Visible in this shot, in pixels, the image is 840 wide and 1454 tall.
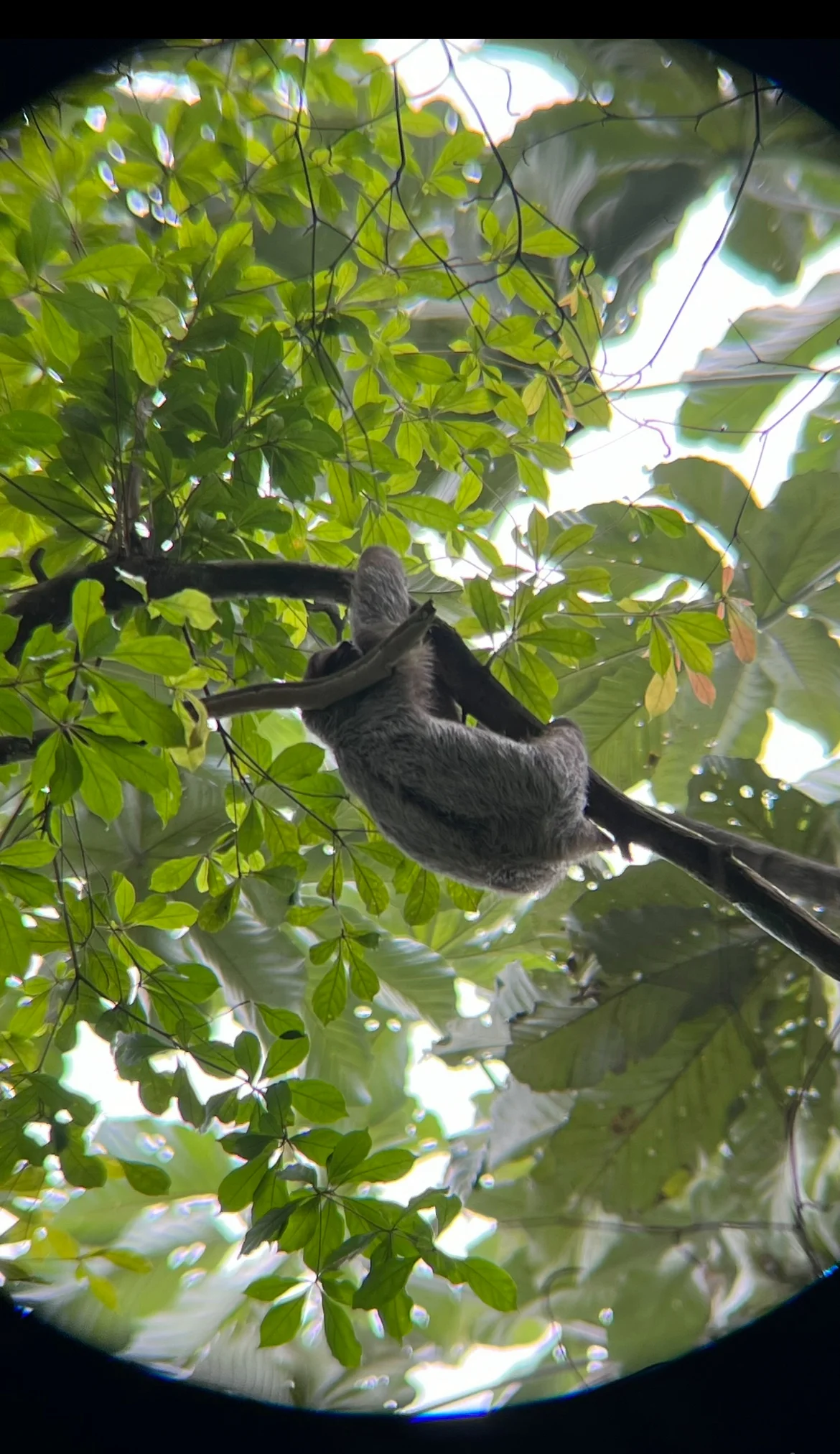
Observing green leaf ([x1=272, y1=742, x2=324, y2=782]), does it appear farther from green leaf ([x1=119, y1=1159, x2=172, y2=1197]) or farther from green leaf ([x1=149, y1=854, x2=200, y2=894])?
green leaf ([x1=119, y1=1159, x2=172, y2=1197])

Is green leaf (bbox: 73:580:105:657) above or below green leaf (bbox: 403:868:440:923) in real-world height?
above

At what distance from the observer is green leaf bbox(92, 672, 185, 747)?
93cm

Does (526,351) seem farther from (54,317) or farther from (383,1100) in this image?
(383,1100)

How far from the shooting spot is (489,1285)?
1.16 meters

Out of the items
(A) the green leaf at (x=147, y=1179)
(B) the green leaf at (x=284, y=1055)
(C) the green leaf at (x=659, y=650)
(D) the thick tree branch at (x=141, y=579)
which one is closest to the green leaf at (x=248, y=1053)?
(B) the green leaf at (x=284, y=1055)

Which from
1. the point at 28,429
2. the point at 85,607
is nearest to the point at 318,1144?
the point at 85,607

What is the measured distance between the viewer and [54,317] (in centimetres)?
121

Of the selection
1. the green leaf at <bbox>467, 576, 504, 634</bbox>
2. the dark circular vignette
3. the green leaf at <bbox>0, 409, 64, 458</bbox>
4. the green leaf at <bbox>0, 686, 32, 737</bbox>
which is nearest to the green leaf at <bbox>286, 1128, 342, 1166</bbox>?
the dark circular vignette

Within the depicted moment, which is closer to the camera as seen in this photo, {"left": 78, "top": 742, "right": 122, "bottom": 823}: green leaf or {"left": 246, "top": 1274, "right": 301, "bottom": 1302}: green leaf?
{"left": 78, "top": 742, "right": 122, "bottom": 823}: green leaf

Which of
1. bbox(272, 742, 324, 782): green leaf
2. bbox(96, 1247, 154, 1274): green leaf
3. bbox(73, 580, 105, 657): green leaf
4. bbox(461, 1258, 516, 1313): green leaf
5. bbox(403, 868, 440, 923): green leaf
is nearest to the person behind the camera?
bbox(73, 580, 105, 657): green leaf

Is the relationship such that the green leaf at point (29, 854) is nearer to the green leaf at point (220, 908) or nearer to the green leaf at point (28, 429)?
the green leaf at point (220, 908)

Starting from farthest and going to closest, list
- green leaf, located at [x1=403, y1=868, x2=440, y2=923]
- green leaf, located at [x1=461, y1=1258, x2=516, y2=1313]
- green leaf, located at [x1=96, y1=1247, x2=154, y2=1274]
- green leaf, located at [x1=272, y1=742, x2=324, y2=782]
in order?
green leaf, located at [x1=403, y1=868, x2=440, y2=923] → green leaf, located at [x1=272, y1=742, x2=324, y2=782] → green leaf, located at [x1=96, y1=1247, x2=154, y2=1274] → green leaf, located at [x1=461, y1=1258, x2=516, y2=1313]

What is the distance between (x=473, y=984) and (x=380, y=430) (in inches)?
61.1

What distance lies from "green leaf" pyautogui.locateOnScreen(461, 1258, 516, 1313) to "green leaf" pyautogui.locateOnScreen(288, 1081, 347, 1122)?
0.80 feet
